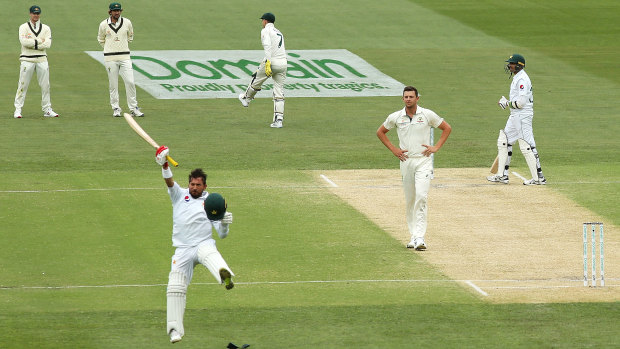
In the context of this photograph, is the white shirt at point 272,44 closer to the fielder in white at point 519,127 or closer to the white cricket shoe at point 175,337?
the fielder in white at point 519,127

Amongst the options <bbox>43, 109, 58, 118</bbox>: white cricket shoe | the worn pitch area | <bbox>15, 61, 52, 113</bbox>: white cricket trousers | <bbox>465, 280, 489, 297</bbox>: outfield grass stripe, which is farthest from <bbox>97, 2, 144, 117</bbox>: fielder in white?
<bbox>465, 280, 489, 297</bbox>: outfield grass stripe

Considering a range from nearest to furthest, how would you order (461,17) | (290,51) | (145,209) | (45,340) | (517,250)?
(45,340) < (517,250) < (145,209) < (290,51) < (461,17)

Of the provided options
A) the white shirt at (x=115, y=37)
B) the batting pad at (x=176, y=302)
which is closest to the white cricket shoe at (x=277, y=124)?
the white shirt at (x=115, y=37)

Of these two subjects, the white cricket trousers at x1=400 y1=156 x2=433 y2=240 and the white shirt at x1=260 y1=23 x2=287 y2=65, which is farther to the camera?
the white shirt at x1=260 y1=23 x2=287 y2=65

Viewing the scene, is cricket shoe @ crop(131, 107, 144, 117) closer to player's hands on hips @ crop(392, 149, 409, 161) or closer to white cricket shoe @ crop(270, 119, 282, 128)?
white cricket shoe @ crop(270, 119, 282, 128)

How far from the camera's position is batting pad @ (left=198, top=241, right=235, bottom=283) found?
10.5 metres

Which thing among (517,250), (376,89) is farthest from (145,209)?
(376,89)

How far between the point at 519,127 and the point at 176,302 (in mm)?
9670

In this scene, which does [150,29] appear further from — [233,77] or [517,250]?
[517,250]

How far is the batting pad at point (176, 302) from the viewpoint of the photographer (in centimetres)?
1053

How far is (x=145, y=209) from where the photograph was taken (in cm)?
1702

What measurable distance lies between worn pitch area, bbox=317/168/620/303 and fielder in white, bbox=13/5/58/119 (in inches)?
284

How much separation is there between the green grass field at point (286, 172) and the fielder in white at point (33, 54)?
2.18 ft

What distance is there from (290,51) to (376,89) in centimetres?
407
